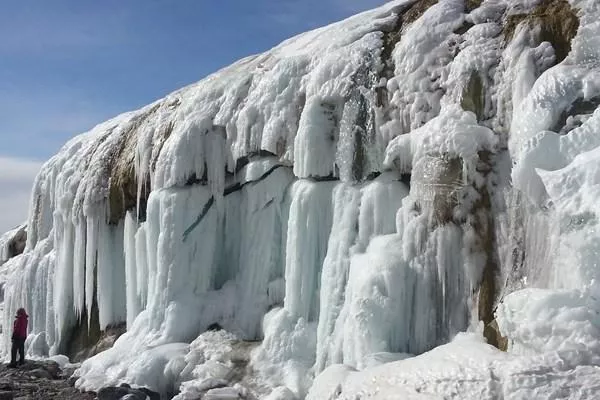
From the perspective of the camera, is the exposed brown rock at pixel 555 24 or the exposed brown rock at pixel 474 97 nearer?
the exposed brown rock at pixel 555 24

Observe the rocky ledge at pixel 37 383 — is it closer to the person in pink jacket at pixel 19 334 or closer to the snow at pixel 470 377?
the person in pink jacket at pixel 19 334

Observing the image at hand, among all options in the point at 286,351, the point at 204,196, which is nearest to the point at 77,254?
the point at 204,196

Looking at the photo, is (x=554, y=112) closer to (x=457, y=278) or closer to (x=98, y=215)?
(x=457, y=278)

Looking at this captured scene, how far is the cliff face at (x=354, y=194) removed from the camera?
9805mm

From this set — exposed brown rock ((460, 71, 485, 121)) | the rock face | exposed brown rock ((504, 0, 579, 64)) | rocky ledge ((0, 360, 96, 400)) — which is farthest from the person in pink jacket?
the rock face

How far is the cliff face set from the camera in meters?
9.80

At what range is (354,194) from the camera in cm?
1198

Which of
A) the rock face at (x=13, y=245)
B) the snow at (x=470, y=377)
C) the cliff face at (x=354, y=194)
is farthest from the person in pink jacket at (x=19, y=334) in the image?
the rock face at (x=13, y=245)

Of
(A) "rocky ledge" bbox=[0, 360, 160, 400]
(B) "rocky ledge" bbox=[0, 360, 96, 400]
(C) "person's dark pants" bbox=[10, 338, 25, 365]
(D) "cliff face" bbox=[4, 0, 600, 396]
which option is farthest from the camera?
(C) "person's dark pants" bbox=[10, 338, 25, 365]

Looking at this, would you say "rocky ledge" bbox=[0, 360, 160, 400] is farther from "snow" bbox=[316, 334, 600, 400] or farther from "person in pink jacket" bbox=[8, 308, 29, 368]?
"snow" bbox=[316, 334, 600, 400]

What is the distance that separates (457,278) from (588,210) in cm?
232

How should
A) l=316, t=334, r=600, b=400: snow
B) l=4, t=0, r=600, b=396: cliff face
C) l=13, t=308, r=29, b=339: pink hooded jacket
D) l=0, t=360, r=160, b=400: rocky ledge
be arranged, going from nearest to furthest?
l=316, t=334, r=600, b=400: snow, l=4, t=0, r=600, b=396: cliff face, l=0, t=360, r=160, b=400: rocky ledge, l=13, t=308, r=29, b=339: pink hooded jacket

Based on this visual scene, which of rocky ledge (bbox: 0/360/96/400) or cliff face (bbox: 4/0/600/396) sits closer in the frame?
cliff face (bbox: 4/0/600/396)

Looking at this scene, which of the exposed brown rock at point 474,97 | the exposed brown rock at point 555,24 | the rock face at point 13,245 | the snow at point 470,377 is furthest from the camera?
the rock face at point 13,245
